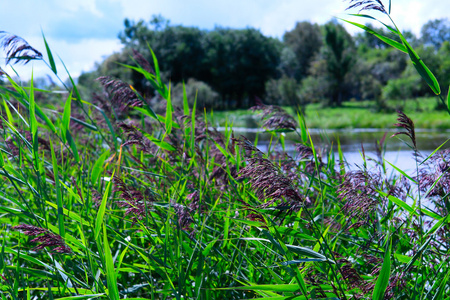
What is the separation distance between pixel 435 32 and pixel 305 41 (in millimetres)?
24005

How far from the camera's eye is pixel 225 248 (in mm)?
1949

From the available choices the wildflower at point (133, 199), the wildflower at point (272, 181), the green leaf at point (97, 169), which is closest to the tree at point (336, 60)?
the green leaf at point (97, 169)

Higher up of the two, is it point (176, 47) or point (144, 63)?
point (176, 47)

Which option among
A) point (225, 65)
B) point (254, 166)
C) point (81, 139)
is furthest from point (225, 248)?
point (225, 65)

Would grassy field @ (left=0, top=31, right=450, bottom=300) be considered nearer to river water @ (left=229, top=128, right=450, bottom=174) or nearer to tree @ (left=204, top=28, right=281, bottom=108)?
river water @ (left=229, top=128, right=450, bottom=174)

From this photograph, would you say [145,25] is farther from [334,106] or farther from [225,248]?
[225,248]

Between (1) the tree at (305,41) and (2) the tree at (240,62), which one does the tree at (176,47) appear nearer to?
(2) the tree at (240,62)

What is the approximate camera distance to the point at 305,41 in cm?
6194

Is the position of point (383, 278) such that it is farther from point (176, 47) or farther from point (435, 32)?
point (435, 32)

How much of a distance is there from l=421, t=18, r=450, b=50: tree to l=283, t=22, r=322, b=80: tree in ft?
64.1

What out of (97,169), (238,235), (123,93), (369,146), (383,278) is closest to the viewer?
(383,278)

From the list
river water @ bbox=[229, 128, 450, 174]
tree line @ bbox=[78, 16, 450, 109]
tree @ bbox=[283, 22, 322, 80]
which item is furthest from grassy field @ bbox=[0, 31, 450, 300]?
tree @ bbox=[283, 22, 322, 80]

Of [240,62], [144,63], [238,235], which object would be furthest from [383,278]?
[240,62]

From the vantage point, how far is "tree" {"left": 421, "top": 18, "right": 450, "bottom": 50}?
64.1m
